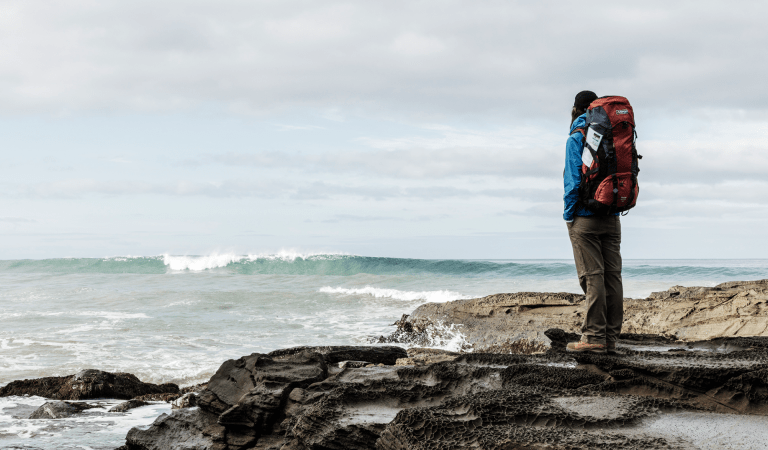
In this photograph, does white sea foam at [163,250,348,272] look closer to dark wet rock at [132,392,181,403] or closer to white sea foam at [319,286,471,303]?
white sea foam at [319,286,471,303]

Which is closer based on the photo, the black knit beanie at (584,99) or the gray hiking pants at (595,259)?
the gray hiking pants at (595,259)

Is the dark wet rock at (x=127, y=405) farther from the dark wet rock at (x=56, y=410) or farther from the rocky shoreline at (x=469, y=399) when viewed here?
the dark wet rock at (x=56, y=410)

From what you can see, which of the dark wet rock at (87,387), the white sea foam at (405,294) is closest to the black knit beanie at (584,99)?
the dark wet rock at (87,387)

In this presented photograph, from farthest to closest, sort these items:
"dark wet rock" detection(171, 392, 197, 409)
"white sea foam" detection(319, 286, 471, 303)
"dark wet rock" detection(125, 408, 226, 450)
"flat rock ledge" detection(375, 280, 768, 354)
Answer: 1. "white sea foam" detection(319, 286, 471, 303)
2. "flat rock ledge" detection(375, 280, 768, 354)
3. "dark wet rock" detection(171, 392, 197, 409)
4. "dark wet rock" detection(125, 408, 226, 450)

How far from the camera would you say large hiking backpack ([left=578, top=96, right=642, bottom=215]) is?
3426 millimetres

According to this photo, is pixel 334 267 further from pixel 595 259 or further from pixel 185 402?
pixel 595 259

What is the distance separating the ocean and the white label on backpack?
4.01m

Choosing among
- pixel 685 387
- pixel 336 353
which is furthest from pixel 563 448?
pixel 336 353

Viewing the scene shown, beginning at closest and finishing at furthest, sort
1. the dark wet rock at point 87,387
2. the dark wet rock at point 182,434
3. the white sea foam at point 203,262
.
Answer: the dark wet rock at point 182,434 < the dark wet rock at point 87,387 < the white sea foam at point 203,262

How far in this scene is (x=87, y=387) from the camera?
5344 mm

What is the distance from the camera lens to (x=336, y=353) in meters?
4.74

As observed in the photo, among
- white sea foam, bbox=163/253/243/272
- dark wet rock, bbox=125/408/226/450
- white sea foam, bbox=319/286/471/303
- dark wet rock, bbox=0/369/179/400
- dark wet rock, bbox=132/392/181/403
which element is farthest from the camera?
white sea foam, bbox=163/253/243/272

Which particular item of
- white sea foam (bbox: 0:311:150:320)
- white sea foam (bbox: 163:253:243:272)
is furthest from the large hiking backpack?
white sea foam (bbox: 163:253:243:272)

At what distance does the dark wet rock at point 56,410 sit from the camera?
15.2 feet
